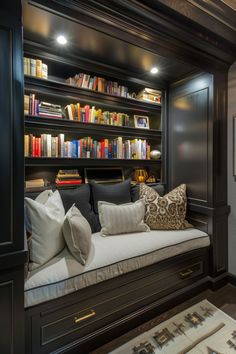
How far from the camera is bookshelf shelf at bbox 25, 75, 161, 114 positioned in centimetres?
202

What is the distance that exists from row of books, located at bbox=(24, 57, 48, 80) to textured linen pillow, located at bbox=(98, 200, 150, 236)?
1372mm

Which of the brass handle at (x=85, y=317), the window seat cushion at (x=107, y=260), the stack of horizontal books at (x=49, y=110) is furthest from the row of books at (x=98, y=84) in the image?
the brass handle at (x=85, y=317)

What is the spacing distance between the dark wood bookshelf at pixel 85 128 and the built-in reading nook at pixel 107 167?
0.04 ft

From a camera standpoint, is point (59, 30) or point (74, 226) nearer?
point (74, 226)

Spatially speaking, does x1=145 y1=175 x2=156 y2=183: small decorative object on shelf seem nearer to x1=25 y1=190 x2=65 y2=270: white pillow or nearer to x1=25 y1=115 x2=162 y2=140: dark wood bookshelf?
x1=25 y1=115 x2=162 y2=140: dark wood bookshelf

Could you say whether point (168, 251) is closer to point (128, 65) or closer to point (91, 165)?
point (91, 165)

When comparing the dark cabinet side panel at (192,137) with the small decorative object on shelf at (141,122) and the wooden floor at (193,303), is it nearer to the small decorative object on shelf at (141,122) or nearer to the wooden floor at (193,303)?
the small decorative object on shelf at (141,122)

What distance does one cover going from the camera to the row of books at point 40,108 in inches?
78.9

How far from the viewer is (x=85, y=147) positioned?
2.34 meters

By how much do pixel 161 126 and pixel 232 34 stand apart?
1.20 metres

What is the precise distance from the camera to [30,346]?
51.7 inches

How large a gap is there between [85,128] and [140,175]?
0.99 metres

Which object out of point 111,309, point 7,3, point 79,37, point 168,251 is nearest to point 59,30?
point 79,37

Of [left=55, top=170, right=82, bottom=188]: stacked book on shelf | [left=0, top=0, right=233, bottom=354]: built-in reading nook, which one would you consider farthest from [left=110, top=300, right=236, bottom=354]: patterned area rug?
[left=55, top=170, right=82, bottom=188]: stacked book on shelf
